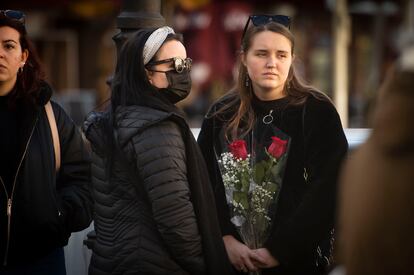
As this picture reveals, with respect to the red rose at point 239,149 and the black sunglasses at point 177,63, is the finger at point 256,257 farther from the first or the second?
the black sunglasses at point 177,63

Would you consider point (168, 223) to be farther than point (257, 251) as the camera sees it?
No

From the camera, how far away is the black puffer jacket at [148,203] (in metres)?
3.67

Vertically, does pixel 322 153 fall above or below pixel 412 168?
below

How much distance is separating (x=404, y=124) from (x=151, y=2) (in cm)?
312

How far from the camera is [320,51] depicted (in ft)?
72.9

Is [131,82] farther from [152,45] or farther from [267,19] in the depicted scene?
[267,19]

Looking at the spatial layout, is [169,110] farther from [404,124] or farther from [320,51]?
[320,51]

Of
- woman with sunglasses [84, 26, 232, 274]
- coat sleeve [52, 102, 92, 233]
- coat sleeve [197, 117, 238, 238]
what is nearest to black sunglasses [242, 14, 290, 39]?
coat sleeve [197, 117, 238, 238]

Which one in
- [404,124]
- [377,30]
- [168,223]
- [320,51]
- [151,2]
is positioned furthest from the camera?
[320,51]

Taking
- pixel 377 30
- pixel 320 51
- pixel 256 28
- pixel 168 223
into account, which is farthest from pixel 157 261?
pixel 320 51

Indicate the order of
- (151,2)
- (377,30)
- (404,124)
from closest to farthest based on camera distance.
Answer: (404,124)
(151,2)
(377,30)

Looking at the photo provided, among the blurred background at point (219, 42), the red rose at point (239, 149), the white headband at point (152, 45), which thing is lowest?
the blurred background at point (219, 42)

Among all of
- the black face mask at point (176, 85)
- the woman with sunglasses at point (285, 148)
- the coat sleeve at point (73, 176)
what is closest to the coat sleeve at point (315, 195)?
the woman with sunglasses at point (285, 148)

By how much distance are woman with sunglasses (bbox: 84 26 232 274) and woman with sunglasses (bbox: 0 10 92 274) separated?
37 cm
